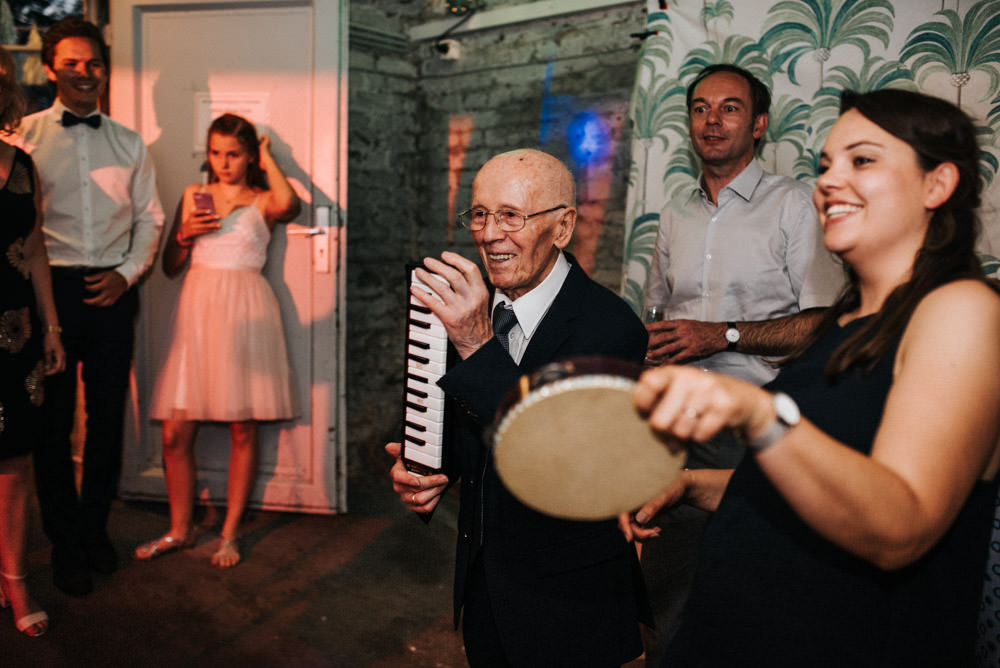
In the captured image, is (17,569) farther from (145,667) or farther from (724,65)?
(724,65)

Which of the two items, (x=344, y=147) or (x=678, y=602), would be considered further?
(x=344, y=147)

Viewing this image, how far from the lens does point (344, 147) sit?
11.8 feet

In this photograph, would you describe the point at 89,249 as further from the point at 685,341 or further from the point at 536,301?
the point at 685,341

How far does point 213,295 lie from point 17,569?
1.35 metres

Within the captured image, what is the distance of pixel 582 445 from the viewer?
75 centimetres

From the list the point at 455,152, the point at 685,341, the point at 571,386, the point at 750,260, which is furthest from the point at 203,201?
the point at 571,386

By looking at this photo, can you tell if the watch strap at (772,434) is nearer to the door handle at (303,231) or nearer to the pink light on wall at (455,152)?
the door handle at (303,231)

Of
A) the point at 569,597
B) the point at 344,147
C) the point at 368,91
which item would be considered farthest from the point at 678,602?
the point at 368,91

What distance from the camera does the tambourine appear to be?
74cm

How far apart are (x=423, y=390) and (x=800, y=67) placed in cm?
206

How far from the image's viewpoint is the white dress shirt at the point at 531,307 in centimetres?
155

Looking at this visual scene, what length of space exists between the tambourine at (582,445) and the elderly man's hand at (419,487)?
0.73m

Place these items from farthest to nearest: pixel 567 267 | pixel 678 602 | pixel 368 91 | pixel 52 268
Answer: pixel 368 91
pixel 52 268
pixel 678 602
pixel 567 267

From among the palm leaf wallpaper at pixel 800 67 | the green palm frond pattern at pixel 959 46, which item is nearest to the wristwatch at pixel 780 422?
the palm leaf wallpaper at pixel 800 67
